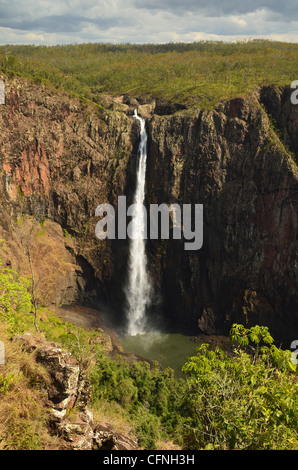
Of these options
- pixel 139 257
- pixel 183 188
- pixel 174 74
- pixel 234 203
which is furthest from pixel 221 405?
pixel 174 74

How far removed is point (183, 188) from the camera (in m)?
40.3

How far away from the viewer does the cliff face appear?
119 feet

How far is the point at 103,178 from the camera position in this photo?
42.2m

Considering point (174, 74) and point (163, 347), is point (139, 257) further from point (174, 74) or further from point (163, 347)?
point (174, 74)

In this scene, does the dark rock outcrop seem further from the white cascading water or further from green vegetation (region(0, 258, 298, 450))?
the white cascading water

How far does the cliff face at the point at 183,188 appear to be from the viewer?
3625 centimetres

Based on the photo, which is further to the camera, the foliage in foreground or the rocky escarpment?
the rocky escarpment

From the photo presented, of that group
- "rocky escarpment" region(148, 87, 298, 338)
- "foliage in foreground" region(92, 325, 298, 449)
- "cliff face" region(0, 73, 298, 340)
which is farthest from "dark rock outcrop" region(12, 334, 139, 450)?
"rocky escarpment" region(148, 87, 298, 338)

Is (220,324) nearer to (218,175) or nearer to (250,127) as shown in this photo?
(218,175)

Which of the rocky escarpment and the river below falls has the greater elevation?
the rocky escarpment

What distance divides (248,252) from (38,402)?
33055 millimetres

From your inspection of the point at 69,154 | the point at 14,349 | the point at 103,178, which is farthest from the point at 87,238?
the point at 14,349

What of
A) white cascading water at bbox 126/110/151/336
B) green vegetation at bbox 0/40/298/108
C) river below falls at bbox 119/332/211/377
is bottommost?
river below falls at bbox 119/332/211/377

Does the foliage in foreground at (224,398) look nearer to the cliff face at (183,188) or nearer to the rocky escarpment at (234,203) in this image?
the rocky escarpment at (234,203)
